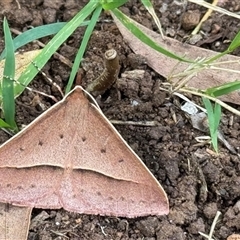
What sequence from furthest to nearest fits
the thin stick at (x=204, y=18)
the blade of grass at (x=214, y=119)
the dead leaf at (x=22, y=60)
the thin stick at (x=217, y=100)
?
the thin stick at (x=204, y=18) < the dead leaf at (x=22, y=60) < the thin stick at (x=217, y=100) < the blade of grass at (x=214, y=119)

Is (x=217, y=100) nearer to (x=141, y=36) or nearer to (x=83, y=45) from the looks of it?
(x=141, y=36)

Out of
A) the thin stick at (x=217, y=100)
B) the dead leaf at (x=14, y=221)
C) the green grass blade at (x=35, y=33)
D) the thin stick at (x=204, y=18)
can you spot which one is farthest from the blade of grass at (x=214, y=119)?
the dead leaf at (x=14, y=221)

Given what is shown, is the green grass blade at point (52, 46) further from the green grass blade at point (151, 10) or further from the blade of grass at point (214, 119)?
the blade of grass at point (214, 119)

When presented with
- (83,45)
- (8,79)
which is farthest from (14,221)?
(83,45)

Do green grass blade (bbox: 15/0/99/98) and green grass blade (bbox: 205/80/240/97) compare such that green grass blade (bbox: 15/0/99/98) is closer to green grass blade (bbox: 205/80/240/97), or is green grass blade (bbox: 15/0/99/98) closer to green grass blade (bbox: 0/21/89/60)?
green grass blade (bbox: 0/21/89/60)

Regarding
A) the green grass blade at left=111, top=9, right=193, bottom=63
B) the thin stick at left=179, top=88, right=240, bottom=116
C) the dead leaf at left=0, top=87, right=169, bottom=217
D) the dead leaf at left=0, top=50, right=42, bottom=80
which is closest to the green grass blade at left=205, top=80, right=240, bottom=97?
the thin stick at left=179, top=88, right=240, bottom=116

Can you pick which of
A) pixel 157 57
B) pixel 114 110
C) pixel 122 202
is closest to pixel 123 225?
pixel 122 202
